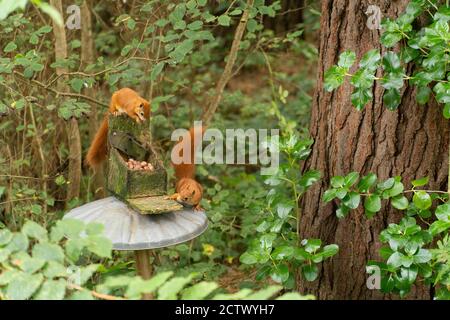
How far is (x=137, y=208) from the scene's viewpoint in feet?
9.87

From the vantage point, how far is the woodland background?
3303 mm

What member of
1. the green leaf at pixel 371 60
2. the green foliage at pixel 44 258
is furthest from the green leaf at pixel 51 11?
the green leaf at pixel 371 60

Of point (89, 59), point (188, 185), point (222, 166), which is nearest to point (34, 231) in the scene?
point (188, 185)

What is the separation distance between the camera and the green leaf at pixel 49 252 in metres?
2.16

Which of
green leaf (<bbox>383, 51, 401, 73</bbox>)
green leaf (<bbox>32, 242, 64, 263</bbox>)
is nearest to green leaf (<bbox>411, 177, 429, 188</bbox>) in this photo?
green leaf (<bbox>383, 51, 401, 73</bbox>)

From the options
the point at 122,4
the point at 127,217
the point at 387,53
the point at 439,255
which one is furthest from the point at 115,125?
the point at 122,4

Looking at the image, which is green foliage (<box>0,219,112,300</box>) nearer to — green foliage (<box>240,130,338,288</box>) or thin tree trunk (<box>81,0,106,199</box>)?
green foliage (<box>240,130,338,288</box>)

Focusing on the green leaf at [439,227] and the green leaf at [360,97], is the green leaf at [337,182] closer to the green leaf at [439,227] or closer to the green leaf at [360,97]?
the green leaf at [360,97]

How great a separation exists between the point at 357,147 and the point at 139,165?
1044 mm

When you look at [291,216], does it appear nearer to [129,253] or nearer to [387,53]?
[387,53]

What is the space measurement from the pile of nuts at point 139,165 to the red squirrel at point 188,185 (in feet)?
0.54

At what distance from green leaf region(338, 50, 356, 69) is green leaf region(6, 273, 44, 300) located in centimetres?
167

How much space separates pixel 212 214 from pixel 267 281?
588mm

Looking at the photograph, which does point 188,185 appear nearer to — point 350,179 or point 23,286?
point 350,179
